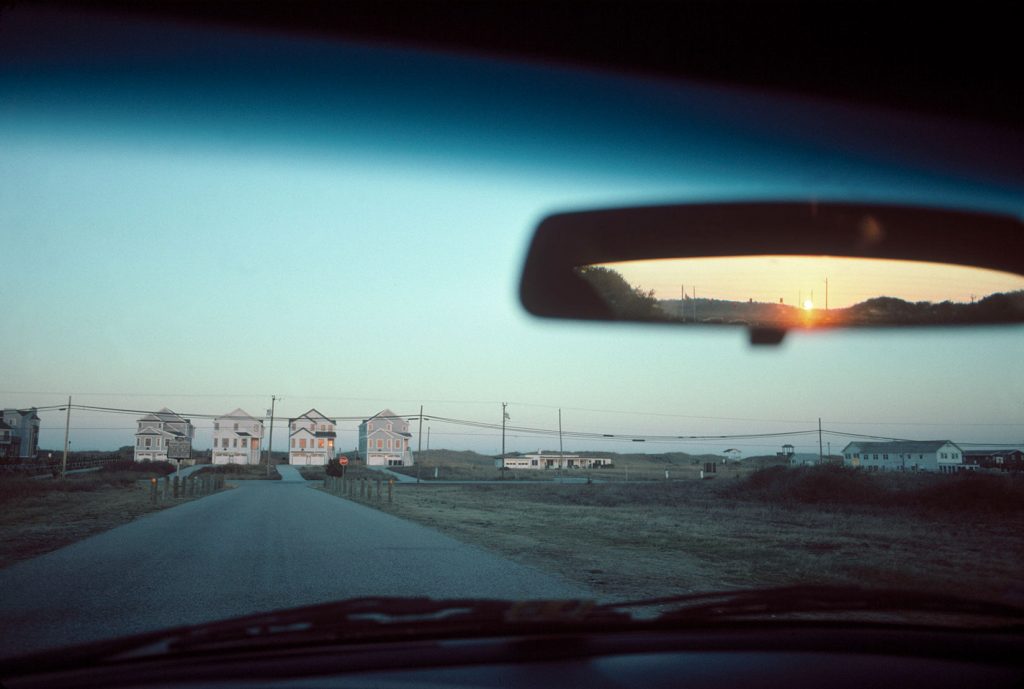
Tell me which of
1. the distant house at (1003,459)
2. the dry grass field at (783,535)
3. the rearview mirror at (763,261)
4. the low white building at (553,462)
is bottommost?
the low white building at (553,462)

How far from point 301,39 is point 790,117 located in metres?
3.40

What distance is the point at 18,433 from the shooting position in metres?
44.2

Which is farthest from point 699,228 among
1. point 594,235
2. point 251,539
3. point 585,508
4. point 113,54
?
point 585,508

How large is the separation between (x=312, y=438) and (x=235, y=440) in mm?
8711

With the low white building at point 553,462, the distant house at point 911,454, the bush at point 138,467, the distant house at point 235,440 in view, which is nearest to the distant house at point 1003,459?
the distant house at point 911,454

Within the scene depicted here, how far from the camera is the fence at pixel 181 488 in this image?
26.0 meters

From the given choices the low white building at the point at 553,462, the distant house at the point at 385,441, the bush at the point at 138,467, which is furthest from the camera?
the low white building at the point at 553,462

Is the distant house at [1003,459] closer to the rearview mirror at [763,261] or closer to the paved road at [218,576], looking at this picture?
the paved road at [218,576]

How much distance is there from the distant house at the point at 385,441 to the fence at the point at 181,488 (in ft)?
122

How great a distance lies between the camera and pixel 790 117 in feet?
18.0

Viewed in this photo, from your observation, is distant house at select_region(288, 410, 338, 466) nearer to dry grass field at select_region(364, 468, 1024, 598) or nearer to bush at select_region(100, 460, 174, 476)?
bush at select_region(100, 460, 174, 476)

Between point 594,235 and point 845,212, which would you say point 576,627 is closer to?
point 594,235

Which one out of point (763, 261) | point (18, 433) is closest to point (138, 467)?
point (18, 433)

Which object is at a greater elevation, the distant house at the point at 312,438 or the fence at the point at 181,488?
the distant house at the point at 312,438
